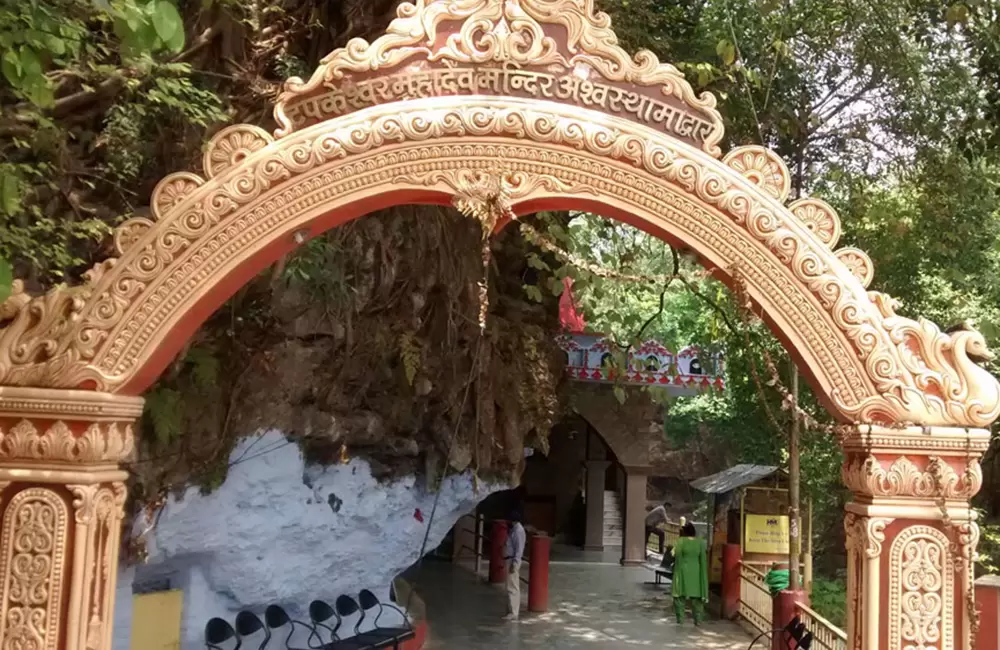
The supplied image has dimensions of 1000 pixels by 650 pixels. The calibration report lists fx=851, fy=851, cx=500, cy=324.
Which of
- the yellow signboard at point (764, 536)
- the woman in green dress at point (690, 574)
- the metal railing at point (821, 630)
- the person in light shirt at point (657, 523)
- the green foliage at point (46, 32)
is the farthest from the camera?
the person in light shirt at point (657, 523)

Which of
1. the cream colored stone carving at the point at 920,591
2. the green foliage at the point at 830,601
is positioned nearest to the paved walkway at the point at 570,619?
the green foliage at the point at 830,601

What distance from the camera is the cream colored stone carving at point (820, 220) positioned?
311 centimetres

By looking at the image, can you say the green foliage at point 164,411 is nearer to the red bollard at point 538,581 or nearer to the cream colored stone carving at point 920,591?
the cream colored stone carving at point 920,591

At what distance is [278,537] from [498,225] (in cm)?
490

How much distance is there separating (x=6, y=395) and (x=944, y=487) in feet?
11.1

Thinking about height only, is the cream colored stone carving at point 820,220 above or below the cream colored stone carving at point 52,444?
above

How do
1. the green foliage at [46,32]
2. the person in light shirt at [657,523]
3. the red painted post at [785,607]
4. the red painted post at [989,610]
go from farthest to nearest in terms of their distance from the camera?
the person in light shirt at [657,523]
the red painted post at [785,607]
the red painted post at [989,610]
the green foliage at [46,32]

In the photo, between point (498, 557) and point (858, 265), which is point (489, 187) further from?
point (498, 557)

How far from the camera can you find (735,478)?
11984mm

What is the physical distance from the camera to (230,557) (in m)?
6.72

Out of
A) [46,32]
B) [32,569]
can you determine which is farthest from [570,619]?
[46,32]

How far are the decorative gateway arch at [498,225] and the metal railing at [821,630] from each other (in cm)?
474

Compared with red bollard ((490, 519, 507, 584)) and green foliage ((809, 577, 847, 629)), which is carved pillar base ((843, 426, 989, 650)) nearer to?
green foliage ((809, 577, 847, 629))

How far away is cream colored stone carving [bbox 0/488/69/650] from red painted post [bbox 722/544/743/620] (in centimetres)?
995
